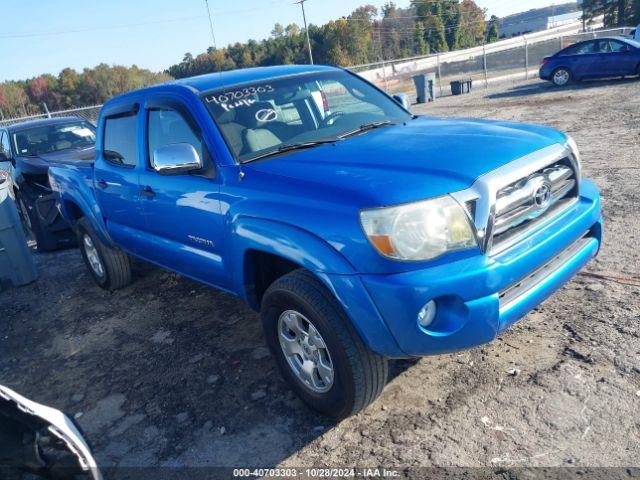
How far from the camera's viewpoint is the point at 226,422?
3.15 meters

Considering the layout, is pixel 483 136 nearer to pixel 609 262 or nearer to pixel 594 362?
pixel 594 362

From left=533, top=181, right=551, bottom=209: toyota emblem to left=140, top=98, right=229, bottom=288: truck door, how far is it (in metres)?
1.83

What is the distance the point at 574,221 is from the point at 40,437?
2881mm

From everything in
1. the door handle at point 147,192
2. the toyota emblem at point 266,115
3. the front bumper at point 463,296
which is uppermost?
the toyota emblem at point 266,115

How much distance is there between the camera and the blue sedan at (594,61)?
55.9ft

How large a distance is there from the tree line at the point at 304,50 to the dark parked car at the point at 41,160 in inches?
2002

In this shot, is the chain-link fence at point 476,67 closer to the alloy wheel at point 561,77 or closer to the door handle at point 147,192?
the alloy wheel at point 561,77

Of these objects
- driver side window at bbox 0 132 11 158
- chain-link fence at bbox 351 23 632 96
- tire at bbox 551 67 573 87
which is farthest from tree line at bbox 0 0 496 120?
driver side window at bbox 0 132 11 158

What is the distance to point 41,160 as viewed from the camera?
835 centimetres

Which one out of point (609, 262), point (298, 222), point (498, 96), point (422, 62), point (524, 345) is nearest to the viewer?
point (298, 222)

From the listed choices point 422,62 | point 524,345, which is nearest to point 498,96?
point 422,62

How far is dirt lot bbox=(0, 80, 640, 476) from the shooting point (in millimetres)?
2695

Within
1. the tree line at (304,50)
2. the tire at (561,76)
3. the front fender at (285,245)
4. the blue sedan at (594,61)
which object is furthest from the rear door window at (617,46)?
the tree line at (304,50)

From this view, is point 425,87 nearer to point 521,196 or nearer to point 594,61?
point 594,61
